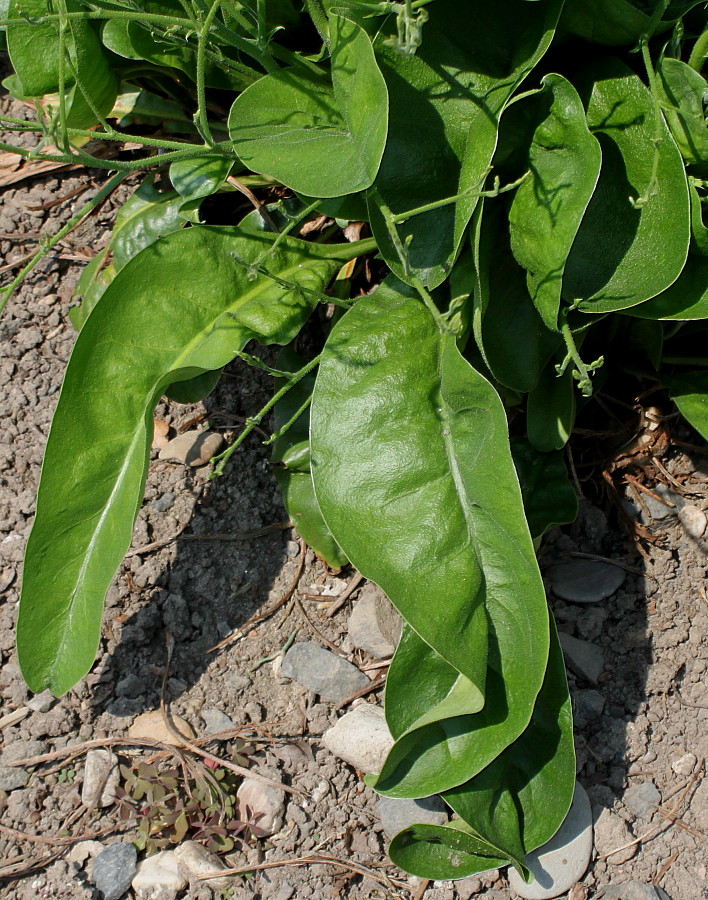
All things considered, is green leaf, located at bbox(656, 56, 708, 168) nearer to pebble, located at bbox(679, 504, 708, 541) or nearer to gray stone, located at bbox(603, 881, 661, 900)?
pebble, located at bbox(679, 504, 708, 541)

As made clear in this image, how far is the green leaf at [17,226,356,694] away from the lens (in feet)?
4.10

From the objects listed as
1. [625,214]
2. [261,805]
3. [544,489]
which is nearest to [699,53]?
[625,214]

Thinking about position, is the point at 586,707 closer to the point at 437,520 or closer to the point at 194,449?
the point at 437,520

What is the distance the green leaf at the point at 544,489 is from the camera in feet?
4.73

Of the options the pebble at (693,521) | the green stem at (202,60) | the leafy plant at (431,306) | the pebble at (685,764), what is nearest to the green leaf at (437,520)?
the leafy plant at (431,306)

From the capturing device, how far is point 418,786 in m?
1.24

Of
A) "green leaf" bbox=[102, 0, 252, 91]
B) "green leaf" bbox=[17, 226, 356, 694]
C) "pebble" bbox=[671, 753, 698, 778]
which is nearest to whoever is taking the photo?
"green leaf" bbox=[17, 226, 356, 694]

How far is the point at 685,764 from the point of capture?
1.47m

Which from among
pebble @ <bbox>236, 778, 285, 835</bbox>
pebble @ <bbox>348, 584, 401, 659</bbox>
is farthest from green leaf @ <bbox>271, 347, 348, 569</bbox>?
pebble @ <bbox>236, 778, 285, 835</bbox>

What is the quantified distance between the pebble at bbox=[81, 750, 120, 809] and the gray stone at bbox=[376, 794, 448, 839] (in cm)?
48

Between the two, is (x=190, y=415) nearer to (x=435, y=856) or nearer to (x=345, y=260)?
(x=345, y=260)

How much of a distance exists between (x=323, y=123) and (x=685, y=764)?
4.12ft

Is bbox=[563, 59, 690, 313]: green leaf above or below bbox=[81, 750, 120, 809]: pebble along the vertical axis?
above

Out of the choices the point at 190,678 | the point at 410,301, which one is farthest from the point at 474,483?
the point at 190,678
